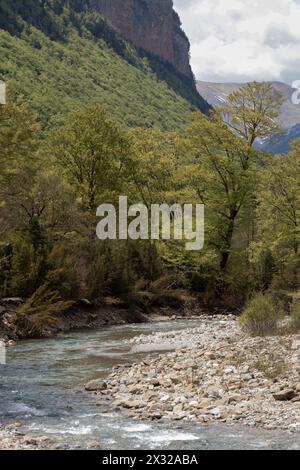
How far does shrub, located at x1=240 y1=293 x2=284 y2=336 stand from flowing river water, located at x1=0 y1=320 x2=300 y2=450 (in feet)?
10.5

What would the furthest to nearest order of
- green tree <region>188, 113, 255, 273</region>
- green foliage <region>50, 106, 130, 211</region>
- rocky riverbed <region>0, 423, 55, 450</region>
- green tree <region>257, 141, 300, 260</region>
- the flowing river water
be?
1. green tree <region>188, 113, 255, 273</region>
2. green foliage <region>50, 106, 130, 211</region>
3. green tree <region>257, 141, 300, 260</region>
4. the flowing river water
5. rocky riverbed <region>0, 423, 55, 450</region>

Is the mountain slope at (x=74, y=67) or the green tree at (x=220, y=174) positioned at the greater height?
the mountain slope at (x=74, y=67)

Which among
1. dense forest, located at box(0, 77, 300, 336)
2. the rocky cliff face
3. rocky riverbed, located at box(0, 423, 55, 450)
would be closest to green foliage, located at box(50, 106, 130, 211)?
dense forest, located at box(0, 77, 300, 336)

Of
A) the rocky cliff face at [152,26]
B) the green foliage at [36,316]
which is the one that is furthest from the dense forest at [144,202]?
the rocky cliff face at [152,26]

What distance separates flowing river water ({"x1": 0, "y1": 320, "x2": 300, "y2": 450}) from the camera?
7.42m

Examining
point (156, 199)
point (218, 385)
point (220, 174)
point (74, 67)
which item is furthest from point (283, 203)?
point (74, 67)

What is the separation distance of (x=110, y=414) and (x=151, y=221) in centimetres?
2254

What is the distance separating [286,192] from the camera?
84.5 feet

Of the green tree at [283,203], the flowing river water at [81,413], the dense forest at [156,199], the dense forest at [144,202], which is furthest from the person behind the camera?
the green tree at [283,203]

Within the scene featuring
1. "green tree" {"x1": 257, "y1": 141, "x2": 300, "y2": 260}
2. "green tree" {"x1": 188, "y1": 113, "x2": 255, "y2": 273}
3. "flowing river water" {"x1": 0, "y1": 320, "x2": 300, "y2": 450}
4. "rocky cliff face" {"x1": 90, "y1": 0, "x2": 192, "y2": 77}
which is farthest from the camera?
"rocky cliff face" {"x1": 90, "y1": 0, "x2": 192, "y2": 77}

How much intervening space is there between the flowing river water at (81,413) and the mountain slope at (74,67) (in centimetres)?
4782

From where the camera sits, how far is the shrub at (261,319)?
15.4 m

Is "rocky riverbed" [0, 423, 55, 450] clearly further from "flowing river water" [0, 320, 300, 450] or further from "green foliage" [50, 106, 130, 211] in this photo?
"green foliage" [50, 106, 130, 211]

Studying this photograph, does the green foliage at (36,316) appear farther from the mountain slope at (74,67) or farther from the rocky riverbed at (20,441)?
the mountain slope at (74,67)
